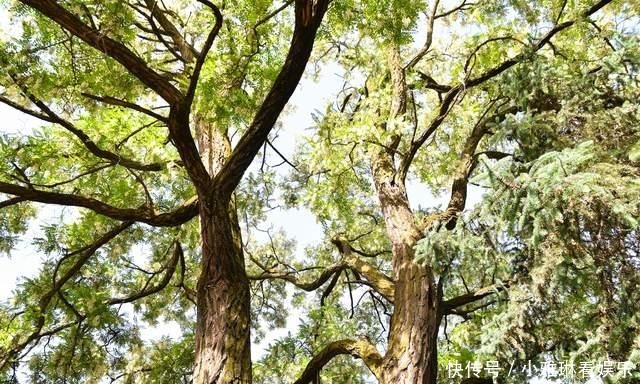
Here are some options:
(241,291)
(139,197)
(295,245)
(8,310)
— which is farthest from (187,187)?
(295,245)

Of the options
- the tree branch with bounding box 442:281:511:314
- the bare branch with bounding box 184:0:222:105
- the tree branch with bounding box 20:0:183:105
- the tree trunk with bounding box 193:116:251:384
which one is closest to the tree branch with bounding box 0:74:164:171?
the tree branch with bounding box 20:0:183:105

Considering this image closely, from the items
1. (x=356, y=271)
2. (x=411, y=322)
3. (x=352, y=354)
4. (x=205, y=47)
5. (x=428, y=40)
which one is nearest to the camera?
(x=205, y=47)

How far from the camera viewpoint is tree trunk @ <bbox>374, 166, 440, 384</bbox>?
4.48 meters

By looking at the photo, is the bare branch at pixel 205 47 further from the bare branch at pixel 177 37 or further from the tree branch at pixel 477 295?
the bare branch at pixel 177 37

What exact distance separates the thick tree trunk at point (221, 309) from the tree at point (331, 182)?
0.05ft

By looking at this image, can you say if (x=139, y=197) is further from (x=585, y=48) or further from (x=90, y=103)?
(x=585, y=48)

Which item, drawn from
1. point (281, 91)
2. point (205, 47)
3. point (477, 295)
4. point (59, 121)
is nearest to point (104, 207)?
point (59, 121)

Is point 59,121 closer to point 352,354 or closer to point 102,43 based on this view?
point 102,43

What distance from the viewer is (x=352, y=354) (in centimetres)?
497

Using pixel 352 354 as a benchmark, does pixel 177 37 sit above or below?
above

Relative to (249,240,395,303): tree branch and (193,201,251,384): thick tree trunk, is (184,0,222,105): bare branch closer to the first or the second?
(193,201,251,384): thick tree trunk

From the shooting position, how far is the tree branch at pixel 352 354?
15.5 feet

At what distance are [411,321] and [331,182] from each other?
3.15 meters

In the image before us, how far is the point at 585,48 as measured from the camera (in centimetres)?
605
